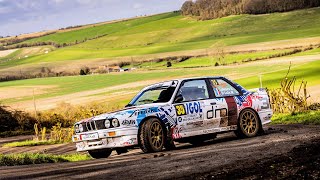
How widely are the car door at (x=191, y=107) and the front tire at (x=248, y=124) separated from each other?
3.53 feet

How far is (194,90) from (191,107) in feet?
1.87

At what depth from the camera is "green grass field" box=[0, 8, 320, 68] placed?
411ft

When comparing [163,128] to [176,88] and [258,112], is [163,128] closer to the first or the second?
[176,88]

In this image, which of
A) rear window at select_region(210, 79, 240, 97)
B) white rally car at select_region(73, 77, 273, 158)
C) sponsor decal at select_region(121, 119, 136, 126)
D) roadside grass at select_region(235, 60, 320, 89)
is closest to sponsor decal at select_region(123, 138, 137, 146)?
white rally car at select_region(73, 77, 273, 158)

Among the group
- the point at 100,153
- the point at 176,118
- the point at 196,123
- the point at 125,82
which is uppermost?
the point at 125,82

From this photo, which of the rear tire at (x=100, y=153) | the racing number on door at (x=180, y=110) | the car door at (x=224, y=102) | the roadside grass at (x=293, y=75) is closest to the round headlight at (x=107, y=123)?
the rear tire at (x=100, y=153)

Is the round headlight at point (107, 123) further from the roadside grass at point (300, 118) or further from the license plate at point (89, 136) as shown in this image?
the roadside grass at point (300, 118)

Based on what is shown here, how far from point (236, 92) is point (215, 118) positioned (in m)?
1.12

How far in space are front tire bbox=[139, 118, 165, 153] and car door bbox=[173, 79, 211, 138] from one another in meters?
0.56

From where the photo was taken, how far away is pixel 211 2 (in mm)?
164375

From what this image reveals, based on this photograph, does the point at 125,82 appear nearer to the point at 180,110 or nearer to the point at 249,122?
the point at 249,122

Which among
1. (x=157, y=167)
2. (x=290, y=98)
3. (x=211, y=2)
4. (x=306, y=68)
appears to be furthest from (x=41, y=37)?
(x=157, y=167)

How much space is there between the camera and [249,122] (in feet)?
52.5

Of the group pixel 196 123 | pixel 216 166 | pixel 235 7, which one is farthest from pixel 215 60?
pixel 216 166
